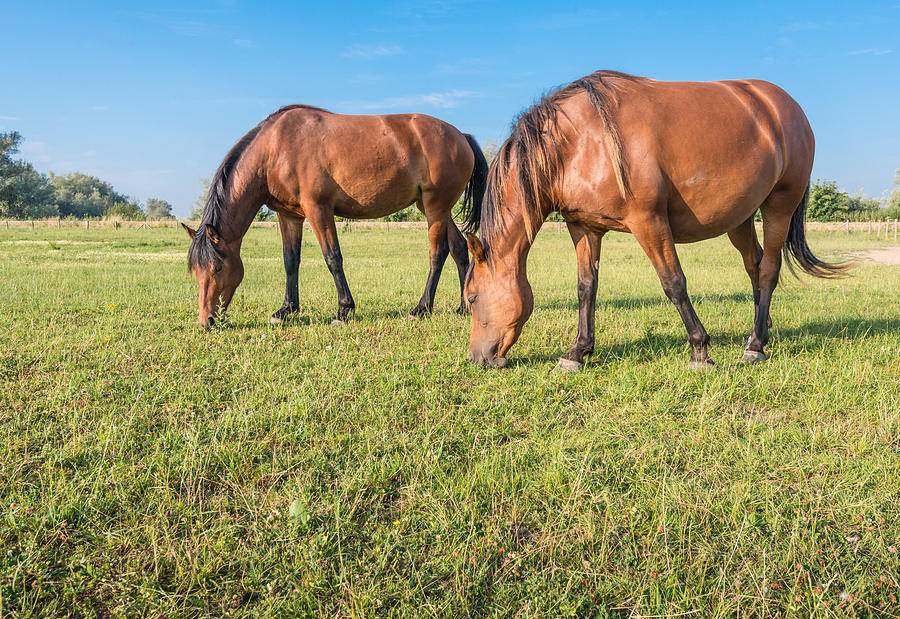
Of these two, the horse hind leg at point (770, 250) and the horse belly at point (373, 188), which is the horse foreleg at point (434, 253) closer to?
the horse belly at point (373, 188)

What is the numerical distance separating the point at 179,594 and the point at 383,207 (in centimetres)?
581

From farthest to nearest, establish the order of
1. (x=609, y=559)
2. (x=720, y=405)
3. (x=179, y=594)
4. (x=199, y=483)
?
(x=720, y=405) < (x=199, y=483) < (x=609, y=559) < (x=179, y=594)

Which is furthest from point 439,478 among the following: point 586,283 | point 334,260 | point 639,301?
point 639,301

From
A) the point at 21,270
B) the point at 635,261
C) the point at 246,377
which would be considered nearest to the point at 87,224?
the point at 21,270

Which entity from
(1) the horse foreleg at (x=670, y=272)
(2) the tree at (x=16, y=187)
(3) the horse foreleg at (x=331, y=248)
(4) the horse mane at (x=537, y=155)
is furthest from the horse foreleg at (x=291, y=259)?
(2) the tree at (x=16, y=187)

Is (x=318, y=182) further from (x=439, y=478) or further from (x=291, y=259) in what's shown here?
(x=439, y=478)

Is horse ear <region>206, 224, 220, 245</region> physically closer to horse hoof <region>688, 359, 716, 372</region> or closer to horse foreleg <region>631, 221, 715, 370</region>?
horse foreleg <region>631, 221, 715, 370</region>

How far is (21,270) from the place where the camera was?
11.9m

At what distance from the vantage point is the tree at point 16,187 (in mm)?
55094

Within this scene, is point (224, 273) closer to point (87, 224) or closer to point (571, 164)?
point (571, 164)

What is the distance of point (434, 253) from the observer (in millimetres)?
7789

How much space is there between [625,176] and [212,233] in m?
4.62

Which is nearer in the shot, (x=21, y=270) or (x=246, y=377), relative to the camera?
(x=246, y=377)

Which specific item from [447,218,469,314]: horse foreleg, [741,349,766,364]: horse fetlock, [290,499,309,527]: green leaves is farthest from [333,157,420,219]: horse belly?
[290,499,309,527]: green leaves
